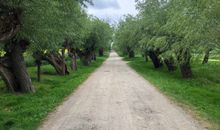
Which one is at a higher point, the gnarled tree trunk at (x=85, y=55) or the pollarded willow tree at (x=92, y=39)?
the pollarded willow tree at (x=92, y=39)

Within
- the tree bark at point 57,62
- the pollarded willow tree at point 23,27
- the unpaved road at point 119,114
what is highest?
the pollarded willow tree at point 23,27

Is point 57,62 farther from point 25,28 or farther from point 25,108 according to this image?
point 25,108

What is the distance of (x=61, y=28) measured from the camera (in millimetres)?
14523

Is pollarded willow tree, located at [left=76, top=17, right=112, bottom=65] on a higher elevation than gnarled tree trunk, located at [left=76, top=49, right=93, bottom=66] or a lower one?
higher

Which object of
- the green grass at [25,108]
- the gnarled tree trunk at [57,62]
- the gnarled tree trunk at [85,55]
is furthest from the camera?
the gnarled tree trunk at [85,55]

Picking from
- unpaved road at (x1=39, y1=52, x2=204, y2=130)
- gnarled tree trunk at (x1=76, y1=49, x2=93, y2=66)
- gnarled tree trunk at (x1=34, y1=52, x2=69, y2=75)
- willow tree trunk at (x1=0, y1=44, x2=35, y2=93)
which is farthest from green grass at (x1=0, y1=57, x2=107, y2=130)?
gnarled tree trunk at (x1=76, y1=49, x2=93, y2=66)

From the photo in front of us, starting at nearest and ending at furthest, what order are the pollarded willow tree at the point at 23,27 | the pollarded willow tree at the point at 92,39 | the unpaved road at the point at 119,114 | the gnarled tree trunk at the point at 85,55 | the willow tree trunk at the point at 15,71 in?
the unpaved road at the point at 119,114, the pollarded willow tree at the point at 23,27, the willow tree trunk at the point at 15,71, the pollarded willow tree at the point at 92,39, the gnarled tree trunk at the point at 85,55

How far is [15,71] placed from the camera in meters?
16.2

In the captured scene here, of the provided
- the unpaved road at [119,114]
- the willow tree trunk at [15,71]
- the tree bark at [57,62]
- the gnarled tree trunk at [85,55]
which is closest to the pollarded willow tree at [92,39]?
the gnarled tree trunk at [85,55]

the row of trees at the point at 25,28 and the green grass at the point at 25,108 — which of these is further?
the row of trees at the point at 25,28

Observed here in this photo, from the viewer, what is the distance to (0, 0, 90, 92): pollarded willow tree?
34.4 ft

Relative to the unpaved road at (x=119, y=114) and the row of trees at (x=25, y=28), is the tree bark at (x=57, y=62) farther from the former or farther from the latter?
the unpaved road at (x=119, y=114)

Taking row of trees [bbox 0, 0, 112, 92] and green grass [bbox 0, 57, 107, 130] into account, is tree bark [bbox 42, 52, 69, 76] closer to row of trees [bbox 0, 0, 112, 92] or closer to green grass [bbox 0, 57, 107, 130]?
row of trees [bbox 0, 0, 112, 92]

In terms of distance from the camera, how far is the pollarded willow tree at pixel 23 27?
10492mm
